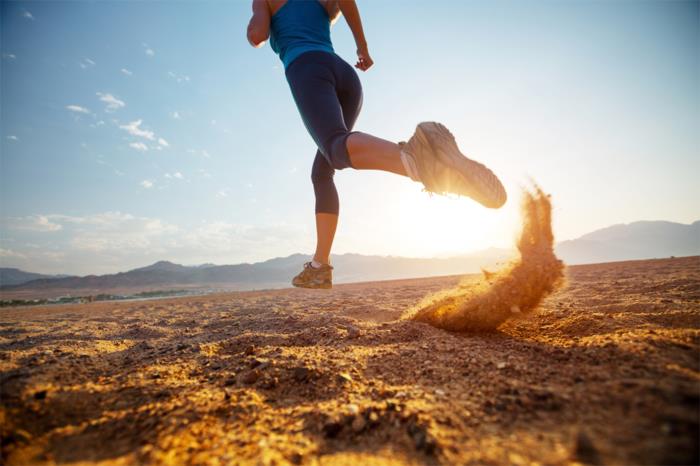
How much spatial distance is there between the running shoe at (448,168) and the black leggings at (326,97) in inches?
16.7

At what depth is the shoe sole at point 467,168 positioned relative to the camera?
160 centimetres

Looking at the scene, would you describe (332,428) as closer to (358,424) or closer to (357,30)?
(358,424)

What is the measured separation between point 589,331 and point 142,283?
53.6 m

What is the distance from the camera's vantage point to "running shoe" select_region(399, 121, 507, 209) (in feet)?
5.25

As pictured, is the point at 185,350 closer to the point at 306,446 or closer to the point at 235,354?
the point at 235,354

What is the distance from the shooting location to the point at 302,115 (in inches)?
84.5

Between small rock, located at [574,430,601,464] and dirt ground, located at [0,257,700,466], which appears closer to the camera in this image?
small rock, located at [574,430,601,464]

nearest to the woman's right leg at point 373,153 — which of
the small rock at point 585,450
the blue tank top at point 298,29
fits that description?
the blue tank top at point 298,29

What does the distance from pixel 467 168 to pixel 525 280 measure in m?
0.89

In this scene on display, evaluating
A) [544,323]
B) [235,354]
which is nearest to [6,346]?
[235,354]

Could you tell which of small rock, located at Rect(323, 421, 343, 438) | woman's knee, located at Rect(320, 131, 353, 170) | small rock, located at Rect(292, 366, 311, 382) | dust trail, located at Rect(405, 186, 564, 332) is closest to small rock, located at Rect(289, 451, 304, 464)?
small rock, located at Rect(323, 421, 343, 438)

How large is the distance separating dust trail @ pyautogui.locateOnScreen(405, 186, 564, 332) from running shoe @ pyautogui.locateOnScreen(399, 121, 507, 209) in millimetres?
483

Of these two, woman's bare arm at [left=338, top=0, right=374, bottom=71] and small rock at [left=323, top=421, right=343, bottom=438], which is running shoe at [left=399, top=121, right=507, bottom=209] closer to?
small rock at [left=323, top=421, right=343, bottom=438]

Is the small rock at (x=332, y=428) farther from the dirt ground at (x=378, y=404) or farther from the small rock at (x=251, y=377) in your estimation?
the small rock at (x=251, y=377)
